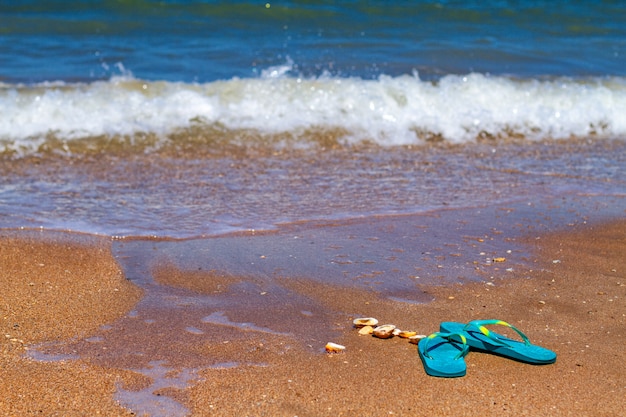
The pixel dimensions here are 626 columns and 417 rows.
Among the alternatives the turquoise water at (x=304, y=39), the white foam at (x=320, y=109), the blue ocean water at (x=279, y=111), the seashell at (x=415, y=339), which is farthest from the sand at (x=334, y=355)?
the turquoise water at (x=304, y=39)

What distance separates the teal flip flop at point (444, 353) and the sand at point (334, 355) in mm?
31

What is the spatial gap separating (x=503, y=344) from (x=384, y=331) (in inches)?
17.0

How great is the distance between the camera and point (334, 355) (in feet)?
9.53

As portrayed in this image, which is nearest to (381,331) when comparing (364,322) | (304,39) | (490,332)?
(364,322)

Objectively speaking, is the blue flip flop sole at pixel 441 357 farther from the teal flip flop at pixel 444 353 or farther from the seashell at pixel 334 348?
the seashell at pixel 334 348

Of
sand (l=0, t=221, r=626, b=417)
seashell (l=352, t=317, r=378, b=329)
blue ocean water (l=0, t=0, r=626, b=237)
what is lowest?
sand (l=0, t=221, r=626, b=417)

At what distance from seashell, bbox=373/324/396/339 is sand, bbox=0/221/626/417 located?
32 millimetres

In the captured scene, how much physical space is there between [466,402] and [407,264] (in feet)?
4.51

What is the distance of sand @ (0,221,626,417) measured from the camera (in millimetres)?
2568

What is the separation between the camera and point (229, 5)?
501 inches

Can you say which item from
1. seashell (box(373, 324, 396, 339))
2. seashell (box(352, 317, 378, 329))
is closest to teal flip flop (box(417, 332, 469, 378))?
seashell (box(373, 324, 396, 339))

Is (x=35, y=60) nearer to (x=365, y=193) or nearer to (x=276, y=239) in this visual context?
(x=365, y=193)

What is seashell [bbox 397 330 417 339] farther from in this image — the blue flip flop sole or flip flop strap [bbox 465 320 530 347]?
flip flop strap [bbox 465 320 530 347]

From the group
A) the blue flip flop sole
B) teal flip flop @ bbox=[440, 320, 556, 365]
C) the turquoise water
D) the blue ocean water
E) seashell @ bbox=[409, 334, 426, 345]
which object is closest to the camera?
the blue flip flop sole
